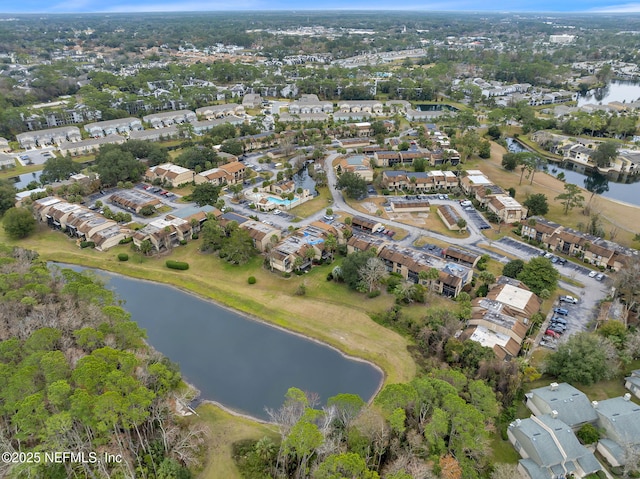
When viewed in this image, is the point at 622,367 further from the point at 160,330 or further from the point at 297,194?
the point at 297,194

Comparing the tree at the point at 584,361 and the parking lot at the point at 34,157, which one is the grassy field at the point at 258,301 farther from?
the parking lot at the point at 34,157

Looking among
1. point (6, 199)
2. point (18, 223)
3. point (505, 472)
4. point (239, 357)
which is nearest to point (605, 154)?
point (505, 472)

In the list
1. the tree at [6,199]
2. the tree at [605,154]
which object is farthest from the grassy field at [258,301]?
the tree at [605,154]

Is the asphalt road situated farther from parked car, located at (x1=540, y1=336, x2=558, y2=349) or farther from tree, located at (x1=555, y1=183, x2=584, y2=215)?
tree, located at (x1=555, y1=183, x2=584, y2=215)

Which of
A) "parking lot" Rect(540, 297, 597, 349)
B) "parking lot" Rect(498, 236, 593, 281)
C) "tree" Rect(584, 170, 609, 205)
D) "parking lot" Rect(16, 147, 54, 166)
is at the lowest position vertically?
"tree" Rect(584, 170, 609, 205)

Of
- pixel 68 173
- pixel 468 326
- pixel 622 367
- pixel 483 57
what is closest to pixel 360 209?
pixel 468 326

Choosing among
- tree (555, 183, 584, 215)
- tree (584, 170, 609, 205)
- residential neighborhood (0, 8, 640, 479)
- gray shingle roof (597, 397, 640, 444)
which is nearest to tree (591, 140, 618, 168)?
residential neighborhood (0, 8, 640, 479)
